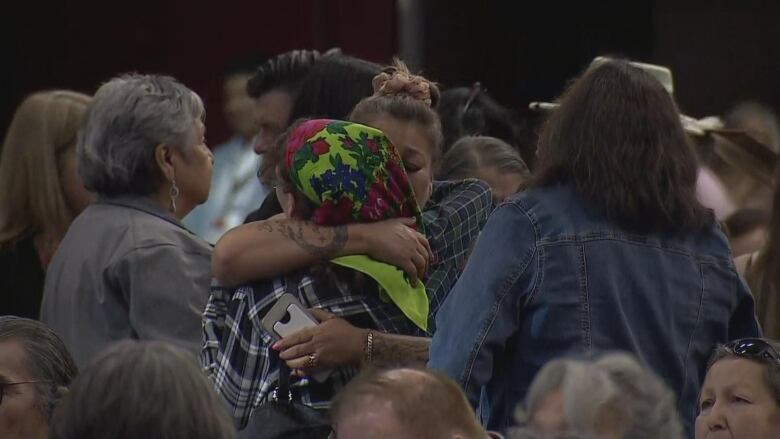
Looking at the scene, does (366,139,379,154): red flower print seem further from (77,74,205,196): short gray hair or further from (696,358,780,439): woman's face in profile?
(77,74,205,196): short gray hair

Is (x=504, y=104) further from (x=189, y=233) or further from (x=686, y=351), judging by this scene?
(x=686, y=351)

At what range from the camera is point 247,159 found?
306 inches

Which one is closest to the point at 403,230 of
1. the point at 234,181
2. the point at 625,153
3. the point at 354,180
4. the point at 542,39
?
the point at 354,180

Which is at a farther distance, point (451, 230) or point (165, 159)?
point (165, 159)

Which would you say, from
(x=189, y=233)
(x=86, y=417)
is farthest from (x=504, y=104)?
(x=86, y=417)

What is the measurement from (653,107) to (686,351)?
0.53 metres

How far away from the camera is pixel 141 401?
277 centimetres

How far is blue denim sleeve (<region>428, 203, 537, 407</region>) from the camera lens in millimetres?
3734

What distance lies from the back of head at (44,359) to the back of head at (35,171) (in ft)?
4.61

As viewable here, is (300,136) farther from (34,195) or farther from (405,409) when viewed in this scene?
(34,195)

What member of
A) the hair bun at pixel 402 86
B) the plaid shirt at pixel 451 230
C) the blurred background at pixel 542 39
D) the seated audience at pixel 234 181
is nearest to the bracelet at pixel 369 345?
the plaid shirt at pixel 451 230

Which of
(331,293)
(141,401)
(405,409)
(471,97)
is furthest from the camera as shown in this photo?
(471,97)

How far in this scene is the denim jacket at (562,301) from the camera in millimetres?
3746

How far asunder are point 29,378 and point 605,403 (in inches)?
49.7
